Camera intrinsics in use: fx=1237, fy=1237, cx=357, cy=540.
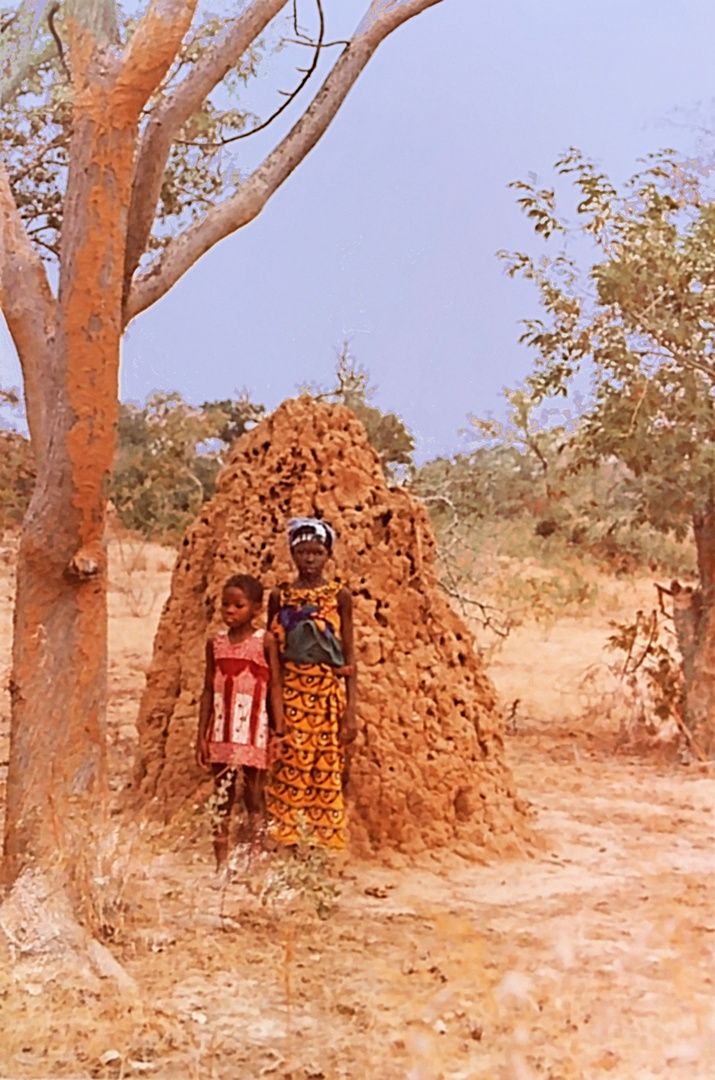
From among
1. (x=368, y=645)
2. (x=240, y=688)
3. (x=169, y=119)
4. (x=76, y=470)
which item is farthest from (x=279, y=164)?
(x=240, y=688)

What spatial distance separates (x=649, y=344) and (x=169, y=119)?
2.80 metres

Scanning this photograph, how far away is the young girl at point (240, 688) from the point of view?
12.2 ft

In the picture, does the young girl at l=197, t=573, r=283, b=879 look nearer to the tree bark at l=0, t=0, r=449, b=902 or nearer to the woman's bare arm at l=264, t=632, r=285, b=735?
the woman's bare arm at l=264, t=632, r=285, b=735

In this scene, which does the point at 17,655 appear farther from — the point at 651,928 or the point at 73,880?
the point at 651,928

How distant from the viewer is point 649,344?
5719 millimetres

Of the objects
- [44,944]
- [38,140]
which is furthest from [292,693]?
[38,140]

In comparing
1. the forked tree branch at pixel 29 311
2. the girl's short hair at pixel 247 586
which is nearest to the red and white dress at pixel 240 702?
the girl's short hair at pixel 247 586

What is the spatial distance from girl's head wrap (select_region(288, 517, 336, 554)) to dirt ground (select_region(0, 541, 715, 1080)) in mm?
896

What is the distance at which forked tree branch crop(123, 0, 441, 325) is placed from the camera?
156 inches

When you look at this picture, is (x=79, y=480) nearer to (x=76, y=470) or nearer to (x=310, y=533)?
(x=76, y=470)

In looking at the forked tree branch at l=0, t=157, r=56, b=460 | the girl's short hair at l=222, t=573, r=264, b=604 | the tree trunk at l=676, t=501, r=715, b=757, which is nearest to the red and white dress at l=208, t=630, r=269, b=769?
the girl's short hair at l=222, t=573, r=264, b=604

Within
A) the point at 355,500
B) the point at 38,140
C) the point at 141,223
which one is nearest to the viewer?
the point at 141,223

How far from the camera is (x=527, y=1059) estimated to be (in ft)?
8.78

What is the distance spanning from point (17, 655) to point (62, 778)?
1.21 ft
